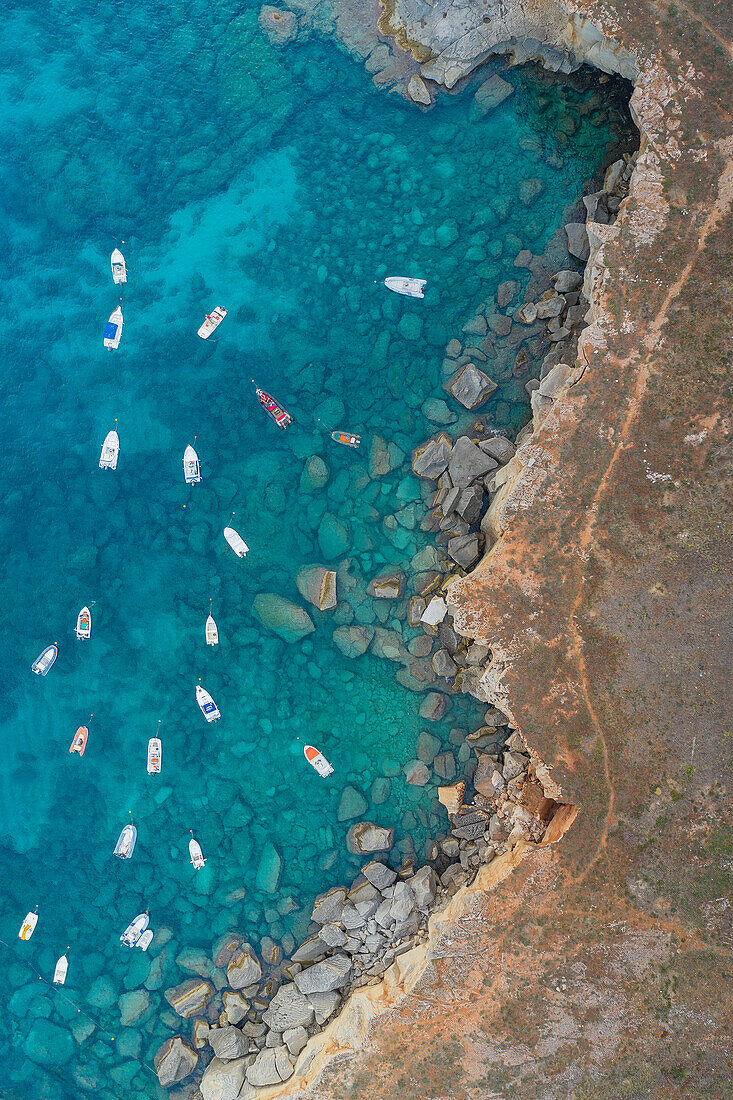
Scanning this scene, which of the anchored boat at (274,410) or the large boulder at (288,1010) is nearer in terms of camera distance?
the large boulder at (288,1010)

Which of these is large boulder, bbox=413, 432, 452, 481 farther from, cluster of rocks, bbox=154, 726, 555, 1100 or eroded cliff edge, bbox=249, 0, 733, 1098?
cluster of rocks, bbox=154, 726, 555, 1100

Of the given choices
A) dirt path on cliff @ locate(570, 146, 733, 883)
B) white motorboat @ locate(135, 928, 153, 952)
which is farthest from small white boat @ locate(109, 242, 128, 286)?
white motorboat @ locate(135, 928, 153, 952)

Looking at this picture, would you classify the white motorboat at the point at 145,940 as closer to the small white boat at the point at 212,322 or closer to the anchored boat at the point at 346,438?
the anchored boat at the point at 346,438

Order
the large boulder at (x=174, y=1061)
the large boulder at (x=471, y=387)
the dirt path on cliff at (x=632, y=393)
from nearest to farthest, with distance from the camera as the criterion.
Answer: the dirt path on cliff at (x=632, y=393) < the large boulder at (x=174, y=1061) < the large boulder at (x=471, y=387)

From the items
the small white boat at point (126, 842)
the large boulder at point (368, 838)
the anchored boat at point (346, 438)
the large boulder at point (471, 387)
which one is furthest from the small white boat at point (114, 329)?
the large boulder at point (368, 838)

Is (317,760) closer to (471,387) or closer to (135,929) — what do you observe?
(135,929)
